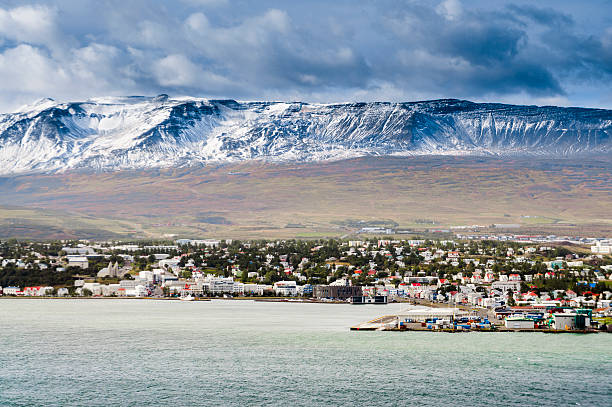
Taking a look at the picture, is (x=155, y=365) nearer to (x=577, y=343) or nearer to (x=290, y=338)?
(x=290, y=338)

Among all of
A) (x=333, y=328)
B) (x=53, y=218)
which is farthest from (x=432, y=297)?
(x=53, y=218)

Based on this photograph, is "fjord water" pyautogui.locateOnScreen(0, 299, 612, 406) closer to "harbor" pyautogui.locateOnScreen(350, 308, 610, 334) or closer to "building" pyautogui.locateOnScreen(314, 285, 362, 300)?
"harbor" pyautogui.locateOnScreen(350, 308, 610, 334)

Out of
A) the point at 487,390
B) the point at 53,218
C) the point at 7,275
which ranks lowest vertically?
the point at 487,390

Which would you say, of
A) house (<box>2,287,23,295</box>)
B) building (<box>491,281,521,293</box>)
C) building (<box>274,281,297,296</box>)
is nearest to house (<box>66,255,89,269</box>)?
house (<box>2,287,23,295</box>)

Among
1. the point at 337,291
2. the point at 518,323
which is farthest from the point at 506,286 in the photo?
the point at 518,323

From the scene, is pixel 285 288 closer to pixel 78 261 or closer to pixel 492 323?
pixel 78 261

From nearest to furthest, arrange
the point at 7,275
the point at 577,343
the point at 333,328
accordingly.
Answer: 1. the point at 577,343
2. the point at 333,328
3. the point at 7,275

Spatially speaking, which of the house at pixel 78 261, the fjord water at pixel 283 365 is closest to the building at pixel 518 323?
the fjord water at pixel 283 365
